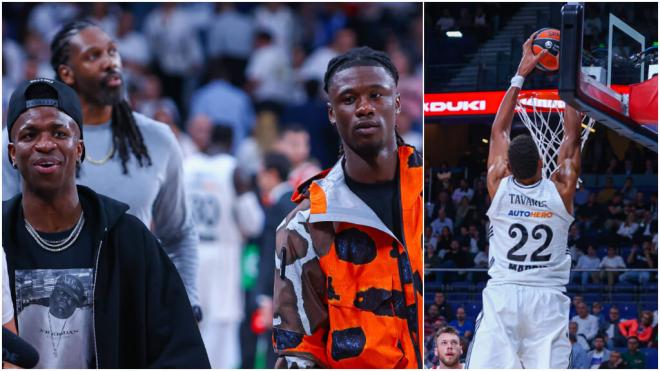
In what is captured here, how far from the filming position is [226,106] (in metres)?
11.5

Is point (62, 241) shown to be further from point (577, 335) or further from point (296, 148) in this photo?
point (296, 148)

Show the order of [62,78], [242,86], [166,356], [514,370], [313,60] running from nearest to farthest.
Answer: [166,356]
[514,370]
[62,78]
[313,60]
[242,86]

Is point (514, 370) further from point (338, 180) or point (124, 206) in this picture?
point (124, 206)

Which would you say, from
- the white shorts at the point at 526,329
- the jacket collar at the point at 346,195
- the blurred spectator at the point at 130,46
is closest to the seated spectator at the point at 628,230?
the white shorts at the point at 526,329

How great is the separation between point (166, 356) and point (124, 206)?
1.89 ft

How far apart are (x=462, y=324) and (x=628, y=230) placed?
76 cm

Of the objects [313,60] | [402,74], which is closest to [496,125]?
[402,74]

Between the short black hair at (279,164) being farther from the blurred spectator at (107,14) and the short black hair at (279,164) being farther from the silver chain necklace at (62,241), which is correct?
the silver chain necklace at (62,241)

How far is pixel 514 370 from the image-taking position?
5031mm

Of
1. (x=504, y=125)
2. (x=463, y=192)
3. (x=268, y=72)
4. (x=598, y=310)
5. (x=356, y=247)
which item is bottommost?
(x=598, y=310)

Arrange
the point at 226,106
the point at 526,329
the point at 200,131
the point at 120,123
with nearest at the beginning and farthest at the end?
the point at 526,329, the point at 120,123, the point at 200,131, the point at 226,106

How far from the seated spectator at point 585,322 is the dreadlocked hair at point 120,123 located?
193 cm

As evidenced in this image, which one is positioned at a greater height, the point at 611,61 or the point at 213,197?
the point at 611,61

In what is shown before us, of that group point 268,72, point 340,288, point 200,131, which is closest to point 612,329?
point 340,288
